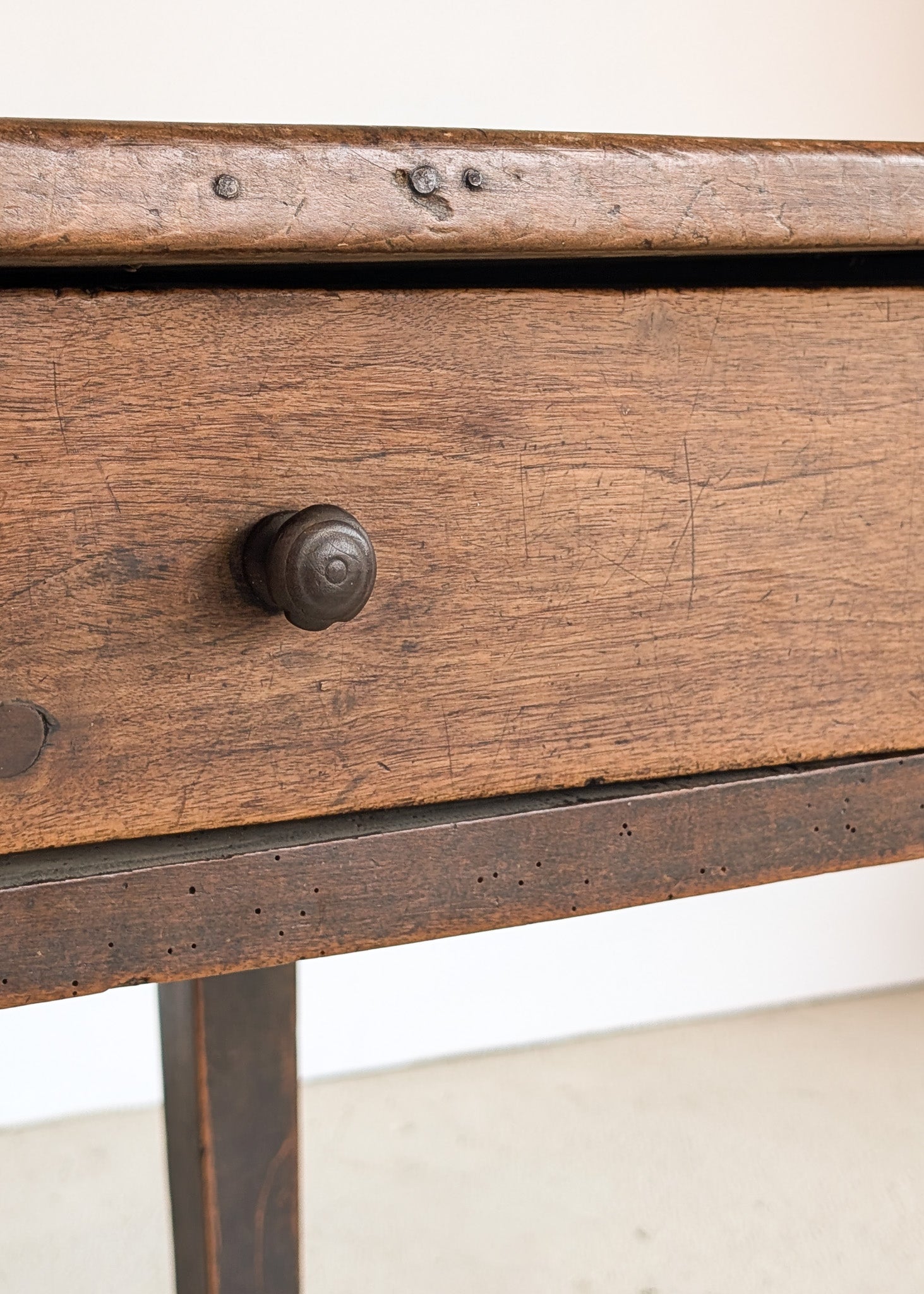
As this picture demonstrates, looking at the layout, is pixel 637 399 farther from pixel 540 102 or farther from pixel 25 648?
pixel 540 102

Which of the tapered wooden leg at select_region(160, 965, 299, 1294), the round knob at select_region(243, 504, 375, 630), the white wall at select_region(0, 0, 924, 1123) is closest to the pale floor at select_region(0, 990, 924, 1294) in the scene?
the white wall at select_region(0, 0, 924, 1123)

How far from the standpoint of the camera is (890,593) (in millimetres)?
449

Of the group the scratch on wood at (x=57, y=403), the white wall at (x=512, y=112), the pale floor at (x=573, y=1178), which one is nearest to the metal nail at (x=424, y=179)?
the scratch on wood at (x=57, y=403)

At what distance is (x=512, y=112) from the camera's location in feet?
4.67

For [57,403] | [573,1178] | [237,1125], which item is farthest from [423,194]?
[573,1178]

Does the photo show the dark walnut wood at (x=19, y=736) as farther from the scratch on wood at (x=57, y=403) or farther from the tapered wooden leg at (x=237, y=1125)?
the tapered wooden leg at (x=237, y=1125)

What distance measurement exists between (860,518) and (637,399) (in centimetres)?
9

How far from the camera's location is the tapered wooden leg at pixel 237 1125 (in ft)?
2.16

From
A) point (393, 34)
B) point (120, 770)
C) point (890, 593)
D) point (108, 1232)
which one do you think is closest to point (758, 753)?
point (890, 593)

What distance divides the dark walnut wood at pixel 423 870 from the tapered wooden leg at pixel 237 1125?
0.90ft

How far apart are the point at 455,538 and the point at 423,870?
0.10 m

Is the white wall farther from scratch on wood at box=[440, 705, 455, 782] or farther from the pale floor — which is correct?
scratch on wood at box=[440, 705, 455, 782]

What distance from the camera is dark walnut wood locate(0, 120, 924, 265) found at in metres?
0.32

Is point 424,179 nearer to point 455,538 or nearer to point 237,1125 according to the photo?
point 455,538
